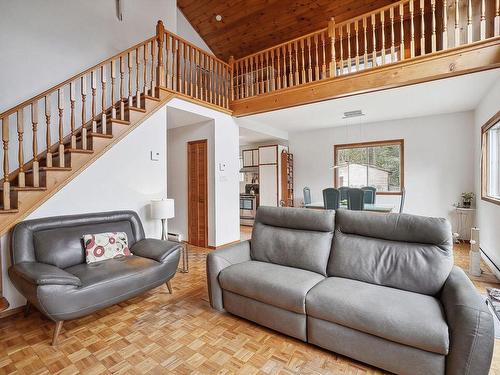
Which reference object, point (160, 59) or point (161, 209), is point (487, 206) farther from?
point (160, 59)

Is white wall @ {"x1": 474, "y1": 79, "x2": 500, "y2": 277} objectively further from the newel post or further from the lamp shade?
the newel post

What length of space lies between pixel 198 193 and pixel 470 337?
4207 mm

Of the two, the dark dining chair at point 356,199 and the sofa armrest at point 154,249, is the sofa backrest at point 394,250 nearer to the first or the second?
the sofa armrest at point 154,249

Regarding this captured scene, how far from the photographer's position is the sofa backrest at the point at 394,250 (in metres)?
1.85

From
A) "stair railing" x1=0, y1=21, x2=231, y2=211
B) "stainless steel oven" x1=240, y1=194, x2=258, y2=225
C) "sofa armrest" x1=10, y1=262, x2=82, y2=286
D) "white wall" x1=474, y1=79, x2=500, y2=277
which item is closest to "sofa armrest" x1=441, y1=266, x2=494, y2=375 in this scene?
"sofa armrest" x1=10, y1=262, x2=82, y2=286

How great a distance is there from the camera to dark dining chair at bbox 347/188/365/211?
165 inches

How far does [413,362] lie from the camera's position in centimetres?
150

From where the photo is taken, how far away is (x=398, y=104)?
4465mm

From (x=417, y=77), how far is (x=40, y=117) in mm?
4917

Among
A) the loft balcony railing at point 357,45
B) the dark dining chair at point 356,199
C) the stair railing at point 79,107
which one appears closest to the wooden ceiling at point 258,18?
the loft balcony railing at point 357,45


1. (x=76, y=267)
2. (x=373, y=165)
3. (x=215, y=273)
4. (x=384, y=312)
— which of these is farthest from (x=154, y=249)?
(x=373, y=165)

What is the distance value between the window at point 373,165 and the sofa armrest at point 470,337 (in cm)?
430

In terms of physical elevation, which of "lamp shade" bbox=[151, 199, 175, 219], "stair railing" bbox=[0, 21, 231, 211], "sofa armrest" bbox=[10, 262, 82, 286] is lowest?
"sofa armrest" bbox=[10, 262, 82, 286]

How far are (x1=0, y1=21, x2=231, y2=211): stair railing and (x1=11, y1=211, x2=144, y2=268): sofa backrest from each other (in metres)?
0.32
